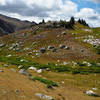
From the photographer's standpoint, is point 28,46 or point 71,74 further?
point 28,46

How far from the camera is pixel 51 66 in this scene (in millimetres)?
45844

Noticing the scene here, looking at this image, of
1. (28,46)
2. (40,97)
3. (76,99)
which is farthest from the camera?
(28,46)

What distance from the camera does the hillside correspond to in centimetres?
2134

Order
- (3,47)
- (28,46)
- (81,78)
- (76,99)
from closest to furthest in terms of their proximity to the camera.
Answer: (76,99) → (81,78) → (28,46) → (3,47)

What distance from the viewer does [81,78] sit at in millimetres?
37312

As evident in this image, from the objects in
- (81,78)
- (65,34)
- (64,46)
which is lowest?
(81,78)

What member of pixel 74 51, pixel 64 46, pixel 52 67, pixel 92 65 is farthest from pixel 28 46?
pixel 92 65

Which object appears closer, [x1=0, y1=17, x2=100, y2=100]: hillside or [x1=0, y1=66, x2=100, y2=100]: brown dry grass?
[x1=0, y1=66, x2=100, y2=100]: brown dry grass

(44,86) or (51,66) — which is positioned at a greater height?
(44,86)

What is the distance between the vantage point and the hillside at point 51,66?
2134 cm

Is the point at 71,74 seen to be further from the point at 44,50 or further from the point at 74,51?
the point at 44,50

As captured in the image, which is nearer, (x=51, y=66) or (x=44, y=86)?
(x=44, y=86)

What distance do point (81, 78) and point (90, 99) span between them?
14.3 meters

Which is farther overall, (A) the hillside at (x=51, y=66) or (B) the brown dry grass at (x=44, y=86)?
(A) the hillside at (x=51, y=66)
